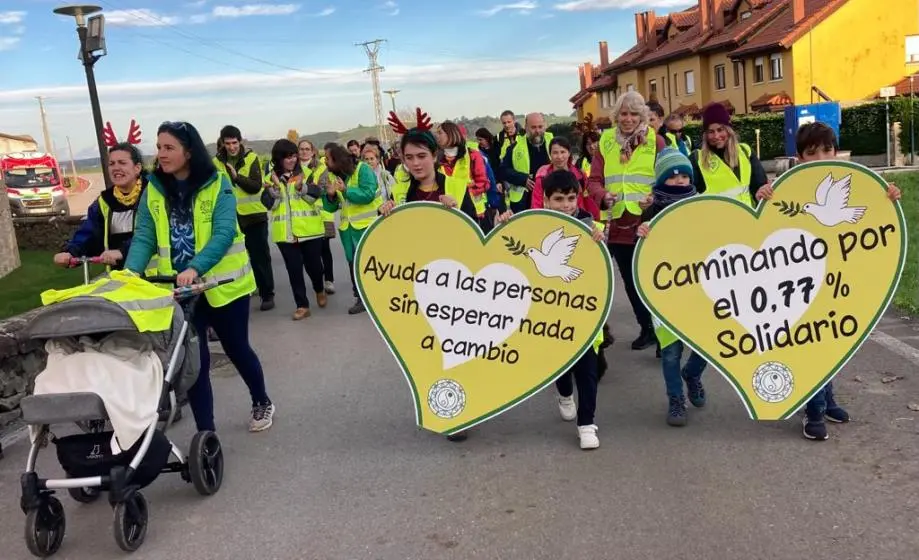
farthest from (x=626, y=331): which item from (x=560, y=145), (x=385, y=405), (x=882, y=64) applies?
(x=882, y=64)

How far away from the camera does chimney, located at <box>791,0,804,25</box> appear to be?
38031 millimetres

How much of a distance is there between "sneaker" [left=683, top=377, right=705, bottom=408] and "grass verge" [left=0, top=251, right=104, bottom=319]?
528 cm

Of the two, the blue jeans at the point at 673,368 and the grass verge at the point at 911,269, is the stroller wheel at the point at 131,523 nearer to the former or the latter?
the blue jeans at the point at 673,368

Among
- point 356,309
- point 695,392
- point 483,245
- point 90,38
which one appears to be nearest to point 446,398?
point 483,245

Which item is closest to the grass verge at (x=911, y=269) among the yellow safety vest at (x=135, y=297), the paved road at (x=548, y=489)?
the paved road at (x=548, y=489)

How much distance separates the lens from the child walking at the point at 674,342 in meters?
4.69

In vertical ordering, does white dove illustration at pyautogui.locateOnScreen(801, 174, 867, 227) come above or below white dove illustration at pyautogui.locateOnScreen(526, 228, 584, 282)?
above

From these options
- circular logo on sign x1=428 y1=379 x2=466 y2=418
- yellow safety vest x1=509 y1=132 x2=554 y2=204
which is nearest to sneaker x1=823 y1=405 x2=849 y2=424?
circular logo on sign x1=428 y1=379 x2=466 y2=418

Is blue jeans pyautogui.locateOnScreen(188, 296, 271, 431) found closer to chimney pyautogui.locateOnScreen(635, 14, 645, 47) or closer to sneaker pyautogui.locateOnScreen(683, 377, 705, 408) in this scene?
sneaker pyautogui.locateOnScreen(683, 377, 705, 408)

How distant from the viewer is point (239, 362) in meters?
4.93

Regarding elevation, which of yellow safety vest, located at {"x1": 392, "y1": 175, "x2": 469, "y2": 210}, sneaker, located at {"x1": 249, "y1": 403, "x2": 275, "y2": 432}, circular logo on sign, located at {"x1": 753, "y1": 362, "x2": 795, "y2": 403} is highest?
yellow safety vest, located at {"x1": 392, "y1": 175, "x2": 469, "y2": 210}

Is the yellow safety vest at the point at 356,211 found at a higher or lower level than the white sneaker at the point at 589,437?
higher

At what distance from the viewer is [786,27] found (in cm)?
3856

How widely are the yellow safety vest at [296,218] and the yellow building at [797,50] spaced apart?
95.2 ft
